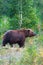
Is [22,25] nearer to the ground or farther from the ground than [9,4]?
nearer to the ground


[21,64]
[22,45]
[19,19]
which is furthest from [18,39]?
[21,64]

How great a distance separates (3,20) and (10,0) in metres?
5.64

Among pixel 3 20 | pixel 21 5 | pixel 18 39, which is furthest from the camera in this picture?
pixel 3 20

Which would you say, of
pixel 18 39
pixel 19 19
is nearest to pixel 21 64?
pixel 18 39

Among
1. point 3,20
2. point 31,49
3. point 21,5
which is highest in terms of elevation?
point 31,49

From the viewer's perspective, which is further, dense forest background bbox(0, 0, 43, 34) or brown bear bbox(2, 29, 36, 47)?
dense forest background bbox(0, 0, 43, 34)

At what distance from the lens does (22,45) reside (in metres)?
14.8

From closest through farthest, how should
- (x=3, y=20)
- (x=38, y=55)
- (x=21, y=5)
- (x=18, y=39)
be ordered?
(x=38, y=55) → (x=18, y=39) → (x=21, y=5) → (x=3, y=20)

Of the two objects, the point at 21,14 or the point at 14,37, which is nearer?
the point at 14,37

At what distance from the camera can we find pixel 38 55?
5.88m

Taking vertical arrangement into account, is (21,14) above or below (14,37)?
below

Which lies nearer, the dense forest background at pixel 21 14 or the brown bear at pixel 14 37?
the brown bear at pixel 14 37

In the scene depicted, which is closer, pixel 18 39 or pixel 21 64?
pixel 21 64

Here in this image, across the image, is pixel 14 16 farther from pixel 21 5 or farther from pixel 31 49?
pixel 31 49
